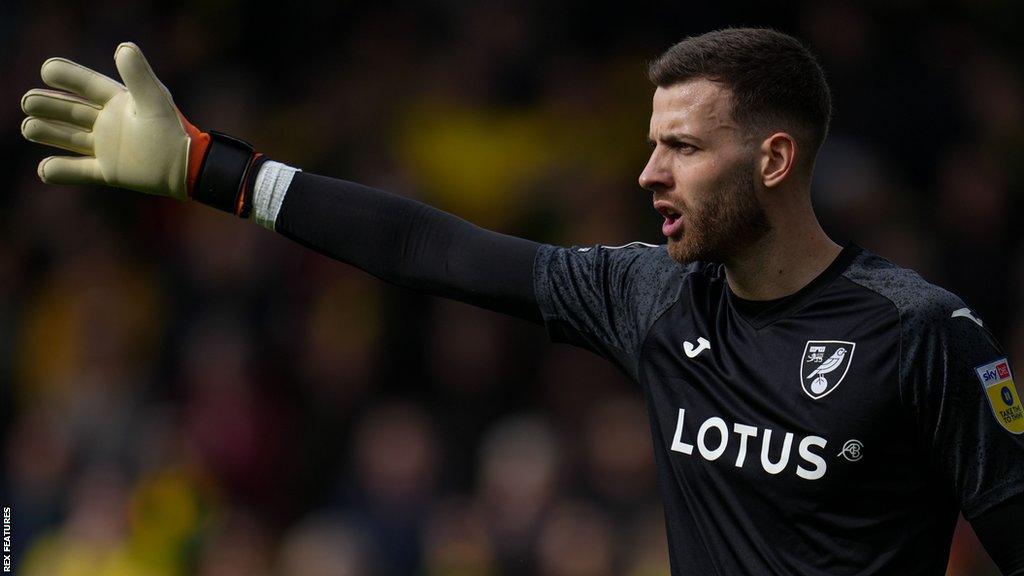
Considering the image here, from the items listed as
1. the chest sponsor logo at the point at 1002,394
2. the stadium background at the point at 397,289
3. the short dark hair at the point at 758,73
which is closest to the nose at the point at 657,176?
the short dark hair at the point at 758,73

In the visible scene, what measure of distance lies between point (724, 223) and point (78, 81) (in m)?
1.44

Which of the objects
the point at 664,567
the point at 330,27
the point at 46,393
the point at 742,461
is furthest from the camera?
the point at 330,27

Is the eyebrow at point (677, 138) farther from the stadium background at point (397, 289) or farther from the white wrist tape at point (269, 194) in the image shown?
the stadium background at point (397, 289)

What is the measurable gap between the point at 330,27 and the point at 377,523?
3.18m

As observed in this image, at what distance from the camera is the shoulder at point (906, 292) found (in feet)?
8.41

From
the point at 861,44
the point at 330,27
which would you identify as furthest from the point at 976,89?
the point at 330,27

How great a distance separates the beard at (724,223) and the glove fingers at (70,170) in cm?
129

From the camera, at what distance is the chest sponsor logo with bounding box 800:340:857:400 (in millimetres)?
2629

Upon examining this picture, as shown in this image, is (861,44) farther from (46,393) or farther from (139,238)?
(46,393)

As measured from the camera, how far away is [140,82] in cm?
296

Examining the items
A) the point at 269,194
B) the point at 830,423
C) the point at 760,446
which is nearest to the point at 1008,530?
the point at 830,423

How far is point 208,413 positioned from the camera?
682cm

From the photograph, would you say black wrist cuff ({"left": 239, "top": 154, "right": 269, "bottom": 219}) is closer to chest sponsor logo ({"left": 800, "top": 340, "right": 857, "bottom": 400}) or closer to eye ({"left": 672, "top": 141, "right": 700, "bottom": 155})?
eye ({"left": 672, "top": 141, "right": 700, "bottom": 155})

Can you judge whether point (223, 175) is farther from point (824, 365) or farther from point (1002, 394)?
point (1002, 394)
